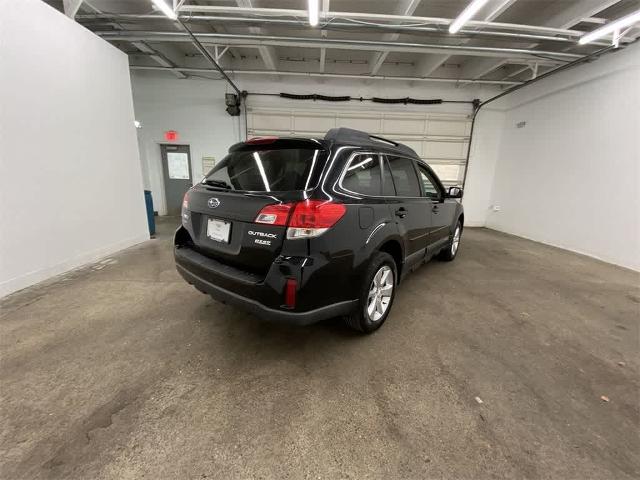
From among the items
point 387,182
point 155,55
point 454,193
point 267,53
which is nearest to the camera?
point 387,182

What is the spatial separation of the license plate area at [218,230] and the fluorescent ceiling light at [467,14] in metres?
3.84

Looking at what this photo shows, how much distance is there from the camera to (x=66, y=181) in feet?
11.2

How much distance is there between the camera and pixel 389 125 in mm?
7297

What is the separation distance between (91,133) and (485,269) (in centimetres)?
624

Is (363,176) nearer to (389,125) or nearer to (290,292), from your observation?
(290,292)

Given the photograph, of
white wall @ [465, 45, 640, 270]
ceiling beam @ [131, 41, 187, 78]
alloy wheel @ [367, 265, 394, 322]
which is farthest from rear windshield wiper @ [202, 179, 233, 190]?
white wall @ [465, 45, 640, 270]

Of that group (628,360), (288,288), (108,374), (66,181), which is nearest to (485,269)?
(628,360)

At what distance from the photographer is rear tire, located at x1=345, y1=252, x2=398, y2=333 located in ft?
6.44

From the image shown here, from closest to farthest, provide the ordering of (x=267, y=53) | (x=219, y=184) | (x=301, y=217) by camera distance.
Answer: (x=301, y=217), (x=219, y=184), (x=267, y=53)

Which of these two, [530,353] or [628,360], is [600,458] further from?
[628,360]

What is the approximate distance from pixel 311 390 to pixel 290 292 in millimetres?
664

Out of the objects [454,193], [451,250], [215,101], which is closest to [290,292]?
[454,193]

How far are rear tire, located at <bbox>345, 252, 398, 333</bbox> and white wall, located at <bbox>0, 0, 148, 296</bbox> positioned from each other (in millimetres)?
3715

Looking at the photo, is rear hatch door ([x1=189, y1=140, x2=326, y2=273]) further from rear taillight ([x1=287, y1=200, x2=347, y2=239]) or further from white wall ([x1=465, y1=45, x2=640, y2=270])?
white wall ([x1=465, y1=45, x2=640, y2=270])
